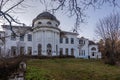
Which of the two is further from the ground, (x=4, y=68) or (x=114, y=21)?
(x=114, y=21)

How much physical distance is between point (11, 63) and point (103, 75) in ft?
29.6

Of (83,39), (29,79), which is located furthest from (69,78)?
(83,39)

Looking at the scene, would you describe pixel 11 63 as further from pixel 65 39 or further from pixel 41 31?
pixel 65 39

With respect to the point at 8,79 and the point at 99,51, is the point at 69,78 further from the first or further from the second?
the point at 99,51

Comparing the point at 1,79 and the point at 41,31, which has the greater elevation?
the point at 41,31

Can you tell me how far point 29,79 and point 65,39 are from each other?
128 feet

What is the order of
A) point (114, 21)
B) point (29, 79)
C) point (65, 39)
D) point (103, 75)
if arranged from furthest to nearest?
1. point (65, 39)
2. point (114, 21)
3. point (103, 75)
4. point (29, 79)

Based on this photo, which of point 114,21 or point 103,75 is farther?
point 114,21

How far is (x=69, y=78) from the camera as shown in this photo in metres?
19.5

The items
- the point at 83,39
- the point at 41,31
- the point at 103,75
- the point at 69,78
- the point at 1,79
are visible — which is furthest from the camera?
the point at 83,39

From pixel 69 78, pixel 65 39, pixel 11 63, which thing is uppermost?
pixel 65 39

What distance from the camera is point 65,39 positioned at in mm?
56344

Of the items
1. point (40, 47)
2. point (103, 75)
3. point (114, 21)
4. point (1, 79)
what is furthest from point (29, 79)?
point (40, 47)

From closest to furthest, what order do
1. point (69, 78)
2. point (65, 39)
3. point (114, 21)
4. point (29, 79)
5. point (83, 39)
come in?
point (29, 79)
point (69, 78)
point (114, 21)
point (65, 39)
point (83, 39)
